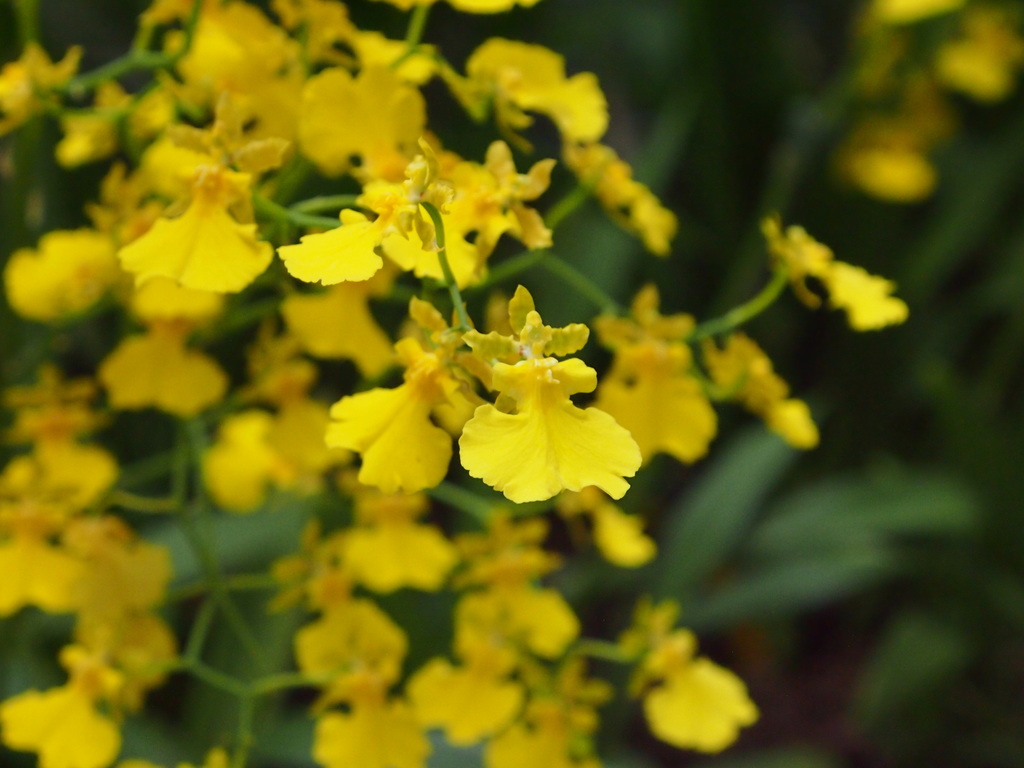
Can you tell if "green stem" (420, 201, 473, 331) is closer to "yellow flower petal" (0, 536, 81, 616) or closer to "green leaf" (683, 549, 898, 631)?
"yellow flower petal" (0, 536, 81, 616)

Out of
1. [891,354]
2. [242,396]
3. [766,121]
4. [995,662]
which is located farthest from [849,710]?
[242,396]

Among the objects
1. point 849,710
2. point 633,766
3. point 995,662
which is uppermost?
→ point 633,766

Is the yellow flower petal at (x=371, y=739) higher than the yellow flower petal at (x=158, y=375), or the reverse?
the yellow flower petal at (x=158, y=375)

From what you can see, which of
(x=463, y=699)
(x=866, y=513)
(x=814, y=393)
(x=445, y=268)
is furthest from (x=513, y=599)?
(x=814, y=393)

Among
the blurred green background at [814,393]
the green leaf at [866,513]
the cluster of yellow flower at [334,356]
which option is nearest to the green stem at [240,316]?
the cluster of yellow flower at [334,356]

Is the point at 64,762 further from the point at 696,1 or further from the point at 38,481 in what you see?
the point at 696,1

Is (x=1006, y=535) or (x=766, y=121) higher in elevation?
(x=766, y=121)

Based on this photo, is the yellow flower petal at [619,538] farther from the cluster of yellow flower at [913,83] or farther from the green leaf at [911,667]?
the cluster of yellow flower at [913,83]

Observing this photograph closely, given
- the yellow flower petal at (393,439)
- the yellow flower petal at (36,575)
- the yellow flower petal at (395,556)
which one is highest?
the yellow flower petal at (393,439)
